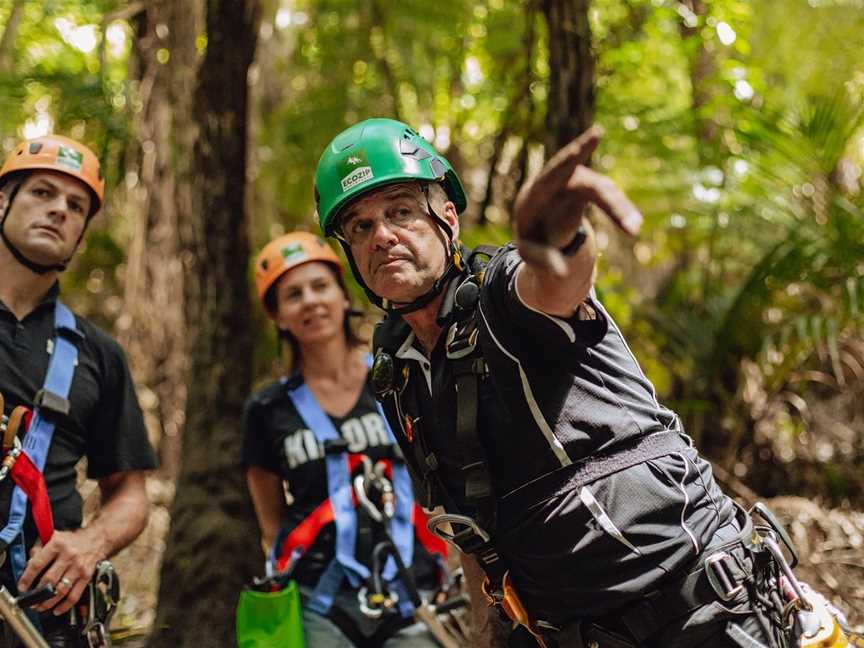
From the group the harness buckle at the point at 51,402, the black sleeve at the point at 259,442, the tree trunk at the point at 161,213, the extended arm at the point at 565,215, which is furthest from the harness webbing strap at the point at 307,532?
the tree trunk at the point at 161,213

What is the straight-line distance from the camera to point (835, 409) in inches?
269

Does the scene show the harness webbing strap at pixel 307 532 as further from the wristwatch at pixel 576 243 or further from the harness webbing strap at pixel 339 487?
the wristwatch at pixel 576 243

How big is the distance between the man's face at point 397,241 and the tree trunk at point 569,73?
2.37m

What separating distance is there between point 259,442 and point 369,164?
2.03 meters

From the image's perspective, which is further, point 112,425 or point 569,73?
point 569,73

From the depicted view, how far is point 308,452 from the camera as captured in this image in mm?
4086

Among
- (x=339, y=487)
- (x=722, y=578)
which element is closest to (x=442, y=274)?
(x=722, y=578)

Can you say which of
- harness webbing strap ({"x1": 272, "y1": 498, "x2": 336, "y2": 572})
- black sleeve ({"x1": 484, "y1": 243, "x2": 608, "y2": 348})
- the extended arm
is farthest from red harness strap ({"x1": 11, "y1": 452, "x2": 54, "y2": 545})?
the extended arm

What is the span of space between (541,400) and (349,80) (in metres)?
6.54

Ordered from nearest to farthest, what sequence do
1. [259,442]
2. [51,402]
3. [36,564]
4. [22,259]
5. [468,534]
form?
1. [468,534]
2. [36,564]
3. [51,402]
4. [22,259]
5. [259,442]

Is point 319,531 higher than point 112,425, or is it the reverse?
point 112,425

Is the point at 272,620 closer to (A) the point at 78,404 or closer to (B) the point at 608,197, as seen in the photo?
(A) the point at 78,404

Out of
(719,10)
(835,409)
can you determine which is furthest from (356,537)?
(835,409)

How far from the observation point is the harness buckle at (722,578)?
2.29m
